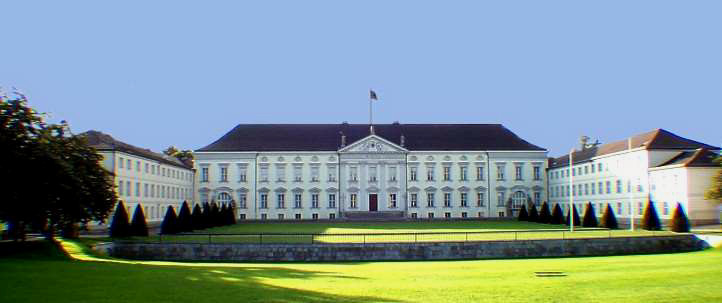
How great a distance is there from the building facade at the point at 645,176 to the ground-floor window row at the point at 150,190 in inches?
1351

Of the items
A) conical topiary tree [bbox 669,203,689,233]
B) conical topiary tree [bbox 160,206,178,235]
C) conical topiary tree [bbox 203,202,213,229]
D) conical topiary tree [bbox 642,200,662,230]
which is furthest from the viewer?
conical topiary tree [bbox 203,202,213,229]

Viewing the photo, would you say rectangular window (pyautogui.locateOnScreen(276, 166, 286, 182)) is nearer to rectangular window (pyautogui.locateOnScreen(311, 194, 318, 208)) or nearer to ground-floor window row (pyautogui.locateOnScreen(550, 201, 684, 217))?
rectangular window (pyautogui.locateOnScreen(311, 194, 318, 208))

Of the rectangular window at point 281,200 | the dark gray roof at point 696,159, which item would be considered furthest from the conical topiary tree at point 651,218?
the rectangular window at point 281,200

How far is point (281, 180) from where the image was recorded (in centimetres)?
7062

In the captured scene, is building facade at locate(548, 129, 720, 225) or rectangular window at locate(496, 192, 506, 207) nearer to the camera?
building facade at locate(548, 129, 720, 225)

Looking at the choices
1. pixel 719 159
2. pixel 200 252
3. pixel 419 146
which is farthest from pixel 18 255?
pixel 419 146

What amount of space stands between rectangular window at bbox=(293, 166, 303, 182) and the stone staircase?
6.27 metres

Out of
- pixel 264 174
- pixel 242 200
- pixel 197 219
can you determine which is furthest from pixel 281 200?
pixel 197 219

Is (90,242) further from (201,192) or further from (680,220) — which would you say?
(201,192)

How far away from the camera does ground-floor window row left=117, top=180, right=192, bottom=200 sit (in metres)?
51.2

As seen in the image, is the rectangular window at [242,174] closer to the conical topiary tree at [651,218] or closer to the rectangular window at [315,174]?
the rectangular window at [315,174]

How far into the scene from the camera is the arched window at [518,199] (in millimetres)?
71688

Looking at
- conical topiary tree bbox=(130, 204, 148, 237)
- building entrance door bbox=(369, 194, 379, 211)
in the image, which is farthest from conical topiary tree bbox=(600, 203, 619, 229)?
conical topiary tree bbox=(130, 204, 148, 237)

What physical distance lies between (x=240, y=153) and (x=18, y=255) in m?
45.2
